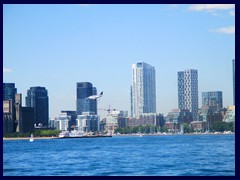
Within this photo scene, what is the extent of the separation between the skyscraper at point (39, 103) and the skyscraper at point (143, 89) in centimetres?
502

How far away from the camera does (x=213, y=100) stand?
97.4ft

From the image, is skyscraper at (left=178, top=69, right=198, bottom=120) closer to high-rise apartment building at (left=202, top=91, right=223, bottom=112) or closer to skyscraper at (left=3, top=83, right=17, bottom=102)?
high-rise apartment building at (left=202, top=91, right=223, bottom=112)

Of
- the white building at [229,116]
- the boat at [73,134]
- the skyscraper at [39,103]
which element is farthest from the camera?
the boat at [73,134]

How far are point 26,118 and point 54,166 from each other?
11457mm

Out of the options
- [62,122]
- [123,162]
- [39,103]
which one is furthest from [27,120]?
[123,162]

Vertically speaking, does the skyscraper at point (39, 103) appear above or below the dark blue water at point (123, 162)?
above

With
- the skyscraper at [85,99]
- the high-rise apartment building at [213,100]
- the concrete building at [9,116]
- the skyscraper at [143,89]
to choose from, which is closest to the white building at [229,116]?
the high-rise apartment building at [213,100]

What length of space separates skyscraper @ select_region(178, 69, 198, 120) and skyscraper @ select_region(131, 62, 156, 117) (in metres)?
1.64

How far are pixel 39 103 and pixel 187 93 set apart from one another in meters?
9.18

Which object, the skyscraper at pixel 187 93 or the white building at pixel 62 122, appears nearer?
the white building at pixel 62 122

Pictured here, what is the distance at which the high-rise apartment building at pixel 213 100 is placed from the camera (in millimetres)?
28609

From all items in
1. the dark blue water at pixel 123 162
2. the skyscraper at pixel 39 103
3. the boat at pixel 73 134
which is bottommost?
the dark blue water at pixel 123 162

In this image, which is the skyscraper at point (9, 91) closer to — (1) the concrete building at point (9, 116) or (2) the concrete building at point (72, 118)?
(1) the concrete building at point (9, 116)

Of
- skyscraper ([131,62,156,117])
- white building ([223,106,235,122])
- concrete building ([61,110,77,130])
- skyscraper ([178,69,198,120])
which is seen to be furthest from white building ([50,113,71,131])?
white building ([223,106,235,122])
